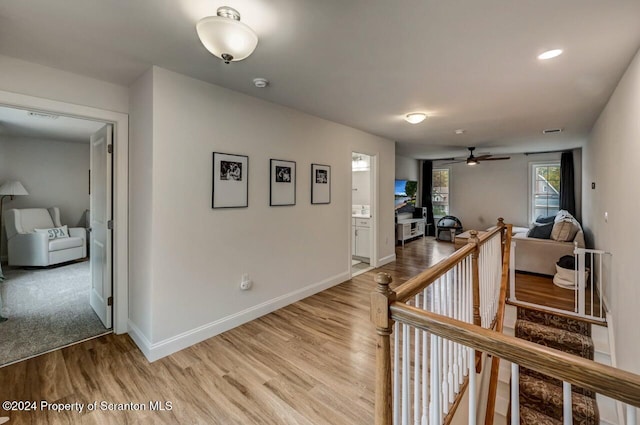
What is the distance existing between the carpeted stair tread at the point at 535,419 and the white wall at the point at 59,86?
4.93 meters

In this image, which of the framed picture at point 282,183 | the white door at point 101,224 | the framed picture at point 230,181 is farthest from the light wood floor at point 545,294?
the white door at point 101,224

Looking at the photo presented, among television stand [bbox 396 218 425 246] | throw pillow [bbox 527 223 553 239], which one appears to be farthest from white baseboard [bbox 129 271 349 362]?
Result: television stand [bbox 396 218 425 246]

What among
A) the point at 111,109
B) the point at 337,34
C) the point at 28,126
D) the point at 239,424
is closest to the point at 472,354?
the point at 239,424

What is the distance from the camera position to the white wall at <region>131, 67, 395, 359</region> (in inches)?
91.4

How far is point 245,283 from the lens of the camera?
114 inches

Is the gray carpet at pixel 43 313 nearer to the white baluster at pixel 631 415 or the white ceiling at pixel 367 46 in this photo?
the white ceiling at pixel 367 46

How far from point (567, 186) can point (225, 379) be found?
8276 mm

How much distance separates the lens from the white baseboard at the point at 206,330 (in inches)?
91.0

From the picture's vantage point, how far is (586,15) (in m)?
1.61

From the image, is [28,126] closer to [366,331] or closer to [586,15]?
[366,331]

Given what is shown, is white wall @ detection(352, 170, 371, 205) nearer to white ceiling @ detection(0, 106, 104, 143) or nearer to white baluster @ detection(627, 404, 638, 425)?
white ceiling @ detection(0, 106, 104, 143)

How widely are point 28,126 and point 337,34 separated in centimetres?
535

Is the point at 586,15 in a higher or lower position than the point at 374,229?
higher

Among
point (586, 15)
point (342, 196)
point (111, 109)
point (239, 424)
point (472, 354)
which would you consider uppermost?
point (586, 15)
